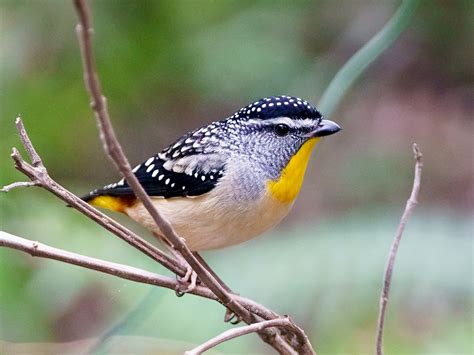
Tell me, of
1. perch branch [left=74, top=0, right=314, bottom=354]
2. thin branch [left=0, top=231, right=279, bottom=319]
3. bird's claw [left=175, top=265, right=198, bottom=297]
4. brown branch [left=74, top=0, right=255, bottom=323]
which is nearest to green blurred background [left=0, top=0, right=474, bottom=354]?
bird's claw [left=175, top=265, right=198, bottom=297]

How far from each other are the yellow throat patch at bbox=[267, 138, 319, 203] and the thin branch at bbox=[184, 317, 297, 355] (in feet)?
2.70

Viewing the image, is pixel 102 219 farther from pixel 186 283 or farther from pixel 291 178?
pixel 291 178

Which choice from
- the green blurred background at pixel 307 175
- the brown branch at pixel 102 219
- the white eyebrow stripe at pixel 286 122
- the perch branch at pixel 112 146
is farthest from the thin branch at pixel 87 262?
the white eyebrow stripe at pixel 286 122

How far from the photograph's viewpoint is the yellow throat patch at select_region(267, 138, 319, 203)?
7.46 feet

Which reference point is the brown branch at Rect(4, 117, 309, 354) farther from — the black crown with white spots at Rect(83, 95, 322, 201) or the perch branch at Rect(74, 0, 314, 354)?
the black crown with white spots at Rect(83, 95, 322, 201)

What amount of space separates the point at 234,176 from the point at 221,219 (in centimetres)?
15

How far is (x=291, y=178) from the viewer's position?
2307 millimetres

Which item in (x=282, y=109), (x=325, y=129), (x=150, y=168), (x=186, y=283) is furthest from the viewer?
(x=150, y=168)

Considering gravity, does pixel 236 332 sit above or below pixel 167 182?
below

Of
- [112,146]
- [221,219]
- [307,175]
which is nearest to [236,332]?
[112,146]

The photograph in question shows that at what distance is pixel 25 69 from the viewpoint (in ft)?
12.3

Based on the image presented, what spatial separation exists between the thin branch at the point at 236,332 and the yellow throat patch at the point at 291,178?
822 millimetres

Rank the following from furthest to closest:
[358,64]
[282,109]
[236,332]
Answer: [358,64] → [282,109] → [236,332]

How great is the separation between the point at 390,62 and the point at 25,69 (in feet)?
8.50
